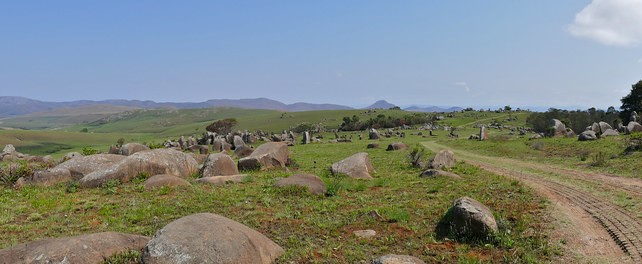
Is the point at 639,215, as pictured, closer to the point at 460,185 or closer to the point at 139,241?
the point at 460,185

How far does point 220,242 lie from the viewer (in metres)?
11.3

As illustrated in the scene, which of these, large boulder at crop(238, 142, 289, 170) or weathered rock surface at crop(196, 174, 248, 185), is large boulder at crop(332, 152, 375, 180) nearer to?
large boulder at crop(238, 142, 289, 170)

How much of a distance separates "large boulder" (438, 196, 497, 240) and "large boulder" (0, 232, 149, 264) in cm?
1056

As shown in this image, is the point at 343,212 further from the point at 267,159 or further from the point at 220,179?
the point at 267,159

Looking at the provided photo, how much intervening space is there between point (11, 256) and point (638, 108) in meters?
98.1

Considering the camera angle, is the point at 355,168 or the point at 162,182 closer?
the point at 162,182

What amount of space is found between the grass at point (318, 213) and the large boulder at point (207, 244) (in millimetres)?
1018

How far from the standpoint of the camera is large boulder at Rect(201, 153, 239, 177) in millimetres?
28688

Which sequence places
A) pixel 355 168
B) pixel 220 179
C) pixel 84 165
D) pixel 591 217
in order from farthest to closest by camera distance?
pixel 355 168 → pixel 84 165 → pixel 220 179 → pixel 591 217

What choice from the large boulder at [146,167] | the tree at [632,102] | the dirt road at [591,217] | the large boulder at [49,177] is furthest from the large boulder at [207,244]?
the tree at [632,102]

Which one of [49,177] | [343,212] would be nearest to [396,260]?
[343,212]

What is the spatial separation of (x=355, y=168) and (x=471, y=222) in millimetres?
16067

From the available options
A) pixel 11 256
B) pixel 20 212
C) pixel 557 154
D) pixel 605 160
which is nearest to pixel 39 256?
pixel 11 256

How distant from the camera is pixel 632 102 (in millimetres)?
81688
